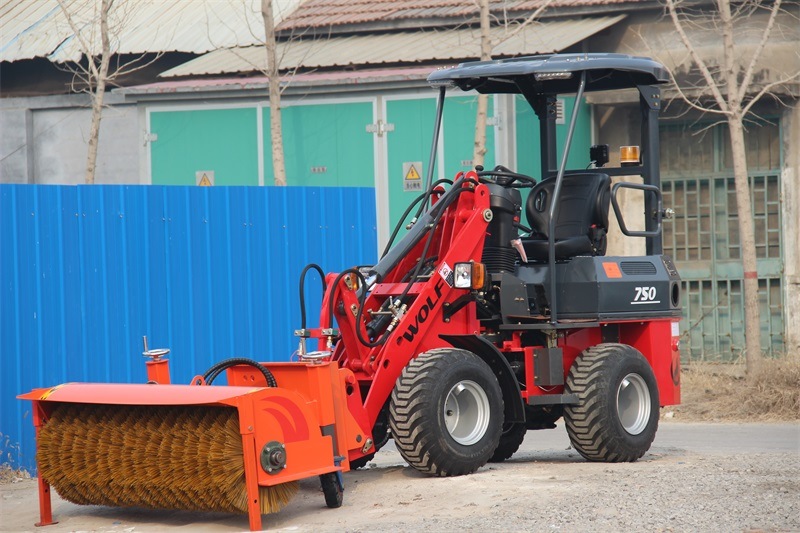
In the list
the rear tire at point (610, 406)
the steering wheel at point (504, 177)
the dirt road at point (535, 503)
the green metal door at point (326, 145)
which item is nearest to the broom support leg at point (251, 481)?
the dirt road at point (535, 503)

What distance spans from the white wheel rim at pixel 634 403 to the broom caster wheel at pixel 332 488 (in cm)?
296

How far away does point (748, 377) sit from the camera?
1617 centimetres

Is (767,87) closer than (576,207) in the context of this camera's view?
No

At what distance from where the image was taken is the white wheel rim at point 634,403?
1073 cm

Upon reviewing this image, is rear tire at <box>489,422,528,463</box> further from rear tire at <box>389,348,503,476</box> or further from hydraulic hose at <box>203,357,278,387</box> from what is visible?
hydraulic hose at <box>203,357,278,387</box>

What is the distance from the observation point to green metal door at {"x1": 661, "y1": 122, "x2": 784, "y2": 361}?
19.1 meters

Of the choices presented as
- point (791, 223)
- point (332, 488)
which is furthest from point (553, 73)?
point (791, 223)

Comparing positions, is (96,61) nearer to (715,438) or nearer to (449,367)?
(715,438)

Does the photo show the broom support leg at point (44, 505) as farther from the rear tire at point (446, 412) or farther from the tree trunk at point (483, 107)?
the tree trunk at point (483, 107)

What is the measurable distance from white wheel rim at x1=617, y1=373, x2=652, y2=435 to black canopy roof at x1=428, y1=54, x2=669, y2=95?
249 centimetres

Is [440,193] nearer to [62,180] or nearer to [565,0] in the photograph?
[565,0]

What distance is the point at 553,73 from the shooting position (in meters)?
10.3

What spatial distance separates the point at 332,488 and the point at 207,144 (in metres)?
11.6

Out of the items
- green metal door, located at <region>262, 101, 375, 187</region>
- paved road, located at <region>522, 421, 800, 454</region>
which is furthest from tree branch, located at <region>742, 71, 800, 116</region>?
green metal door, located at <region>262, 101, 375, 187</region>
